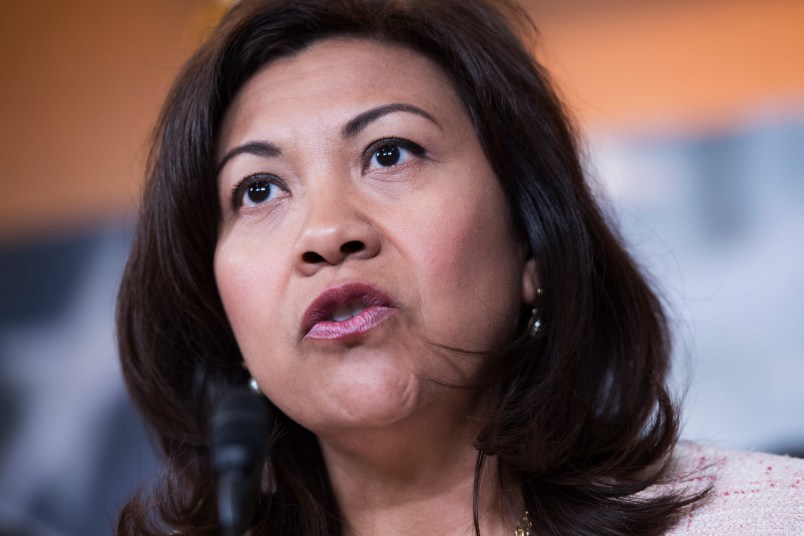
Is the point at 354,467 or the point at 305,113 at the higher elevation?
the point at 305,113

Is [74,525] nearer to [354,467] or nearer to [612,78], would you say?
[354,467]

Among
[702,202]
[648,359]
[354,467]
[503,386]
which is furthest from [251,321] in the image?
[702,202]

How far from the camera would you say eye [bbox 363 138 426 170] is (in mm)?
1538

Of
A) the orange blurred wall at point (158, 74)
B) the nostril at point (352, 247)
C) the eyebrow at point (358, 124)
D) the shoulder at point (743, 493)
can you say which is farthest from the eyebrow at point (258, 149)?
the orange blurred wall at point (158, 74)

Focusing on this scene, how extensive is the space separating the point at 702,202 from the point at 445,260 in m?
1.75

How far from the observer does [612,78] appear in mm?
3176

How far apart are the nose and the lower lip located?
0.08m

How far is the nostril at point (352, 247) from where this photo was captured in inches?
56.2

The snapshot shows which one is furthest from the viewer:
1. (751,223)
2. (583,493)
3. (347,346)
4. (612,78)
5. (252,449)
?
(612,78)

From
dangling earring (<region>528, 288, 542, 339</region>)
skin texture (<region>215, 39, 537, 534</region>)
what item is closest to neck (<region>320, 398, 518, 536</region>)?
skin texture (<region>215, 39, 537, 534</region>)

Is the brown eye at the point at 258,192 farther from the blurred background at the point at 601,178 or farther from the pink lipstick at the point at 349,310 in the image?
the blurred background at the point at 601,178

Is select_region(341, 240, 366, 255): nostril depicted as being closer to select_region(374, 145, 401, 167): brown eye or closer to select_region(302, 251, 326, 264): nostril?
select_region(302, 251, 326, 264): nostril

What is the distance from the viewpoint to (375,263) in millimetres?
1424

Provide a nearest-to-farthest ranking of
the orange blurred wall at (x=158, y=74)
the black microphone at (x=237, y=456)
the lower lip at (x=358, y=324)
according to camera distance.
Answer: the black microphone at (x=237, y=456) → the lower lip at (x=358, y=324) → the orange blurred wall at (x=158, y=74)
